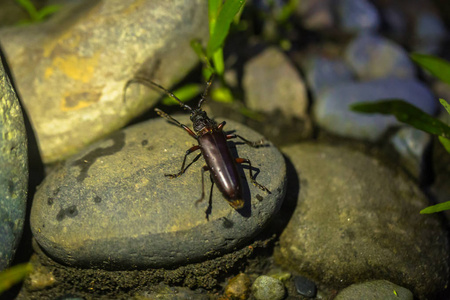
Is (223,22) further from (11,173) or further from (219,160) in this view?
(11,173)

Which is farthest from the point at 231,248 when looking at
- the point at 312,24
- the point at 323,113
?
the point at 312,24

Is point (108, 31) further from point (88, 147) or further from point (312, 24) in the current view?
point (312, 24)

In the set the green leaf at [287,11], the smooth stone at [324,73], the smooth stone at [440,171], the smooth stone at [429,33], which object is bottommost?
the smooth stone at [440,171]

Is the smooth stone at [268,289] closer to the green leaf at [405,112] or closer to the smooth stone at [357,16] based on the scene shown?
the green leaf at [405,112]

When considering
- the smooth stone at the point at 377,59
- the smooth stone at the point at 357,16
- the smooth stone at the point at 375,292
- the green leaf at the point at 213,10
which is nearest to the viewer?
the smooth stone at the point at 375,292

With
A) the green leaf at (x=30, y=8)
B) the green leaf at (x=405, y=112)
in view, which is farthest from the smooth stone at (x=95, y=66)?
the green leaf at (x=405, y=112)

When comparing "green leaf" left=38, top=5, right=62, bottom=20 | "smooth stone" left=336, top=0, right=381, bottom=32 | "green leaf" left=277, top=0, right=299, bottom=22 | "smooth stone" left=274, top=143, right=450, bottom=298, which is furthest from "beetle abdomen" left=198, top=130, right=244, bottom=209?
"smooth stone" left=336, top=0, right=381, bottom=32
